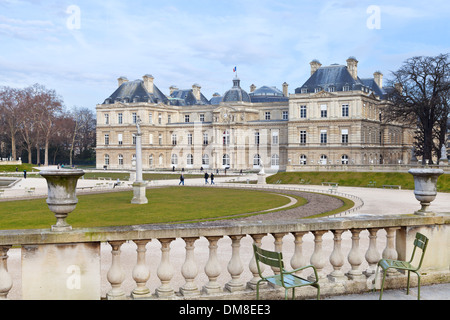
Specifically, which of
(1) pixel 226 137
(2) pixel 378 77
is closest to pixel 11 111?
(1) pixel 226 137

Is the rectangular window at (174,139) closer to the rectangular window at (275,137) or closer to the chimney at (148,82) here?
the chimney at (148,82)

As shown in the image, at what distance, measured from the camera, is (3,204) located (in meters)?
31.1

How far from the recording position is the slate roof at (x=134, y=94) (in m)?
98.6

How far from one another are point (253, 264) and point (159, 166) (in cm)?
9376

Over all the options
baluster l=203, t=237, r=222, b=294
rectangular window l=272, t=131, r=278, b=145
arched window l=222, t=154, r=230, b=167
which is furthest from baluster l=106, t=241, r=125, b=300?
arched window l=222, t=154, r=230, b=167

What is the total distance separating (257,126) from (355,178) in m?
40.5

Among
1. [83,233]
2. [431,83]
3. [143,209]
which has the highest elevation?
[431,83]

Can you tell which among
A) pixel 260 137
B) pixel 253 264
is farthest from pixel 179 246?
pixel 260 137

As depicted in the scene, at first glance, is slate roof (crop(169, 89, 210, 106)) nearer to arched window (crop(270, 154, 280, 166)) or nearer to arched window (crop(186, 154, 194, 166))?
arched window (crop(186, 154, 194, 166))

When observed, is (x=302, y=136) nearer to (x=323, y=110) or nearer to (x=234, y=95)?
(x=323, y=110)

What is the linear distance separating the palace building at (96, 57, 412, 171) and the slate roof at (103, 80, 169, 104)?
239mm

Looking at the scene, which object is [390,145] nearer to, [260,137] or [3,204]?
[260,137]

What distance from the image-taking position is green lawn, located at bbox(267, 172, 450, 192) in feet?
149

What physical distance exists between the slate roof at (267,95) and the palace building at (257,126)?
0.22 m
